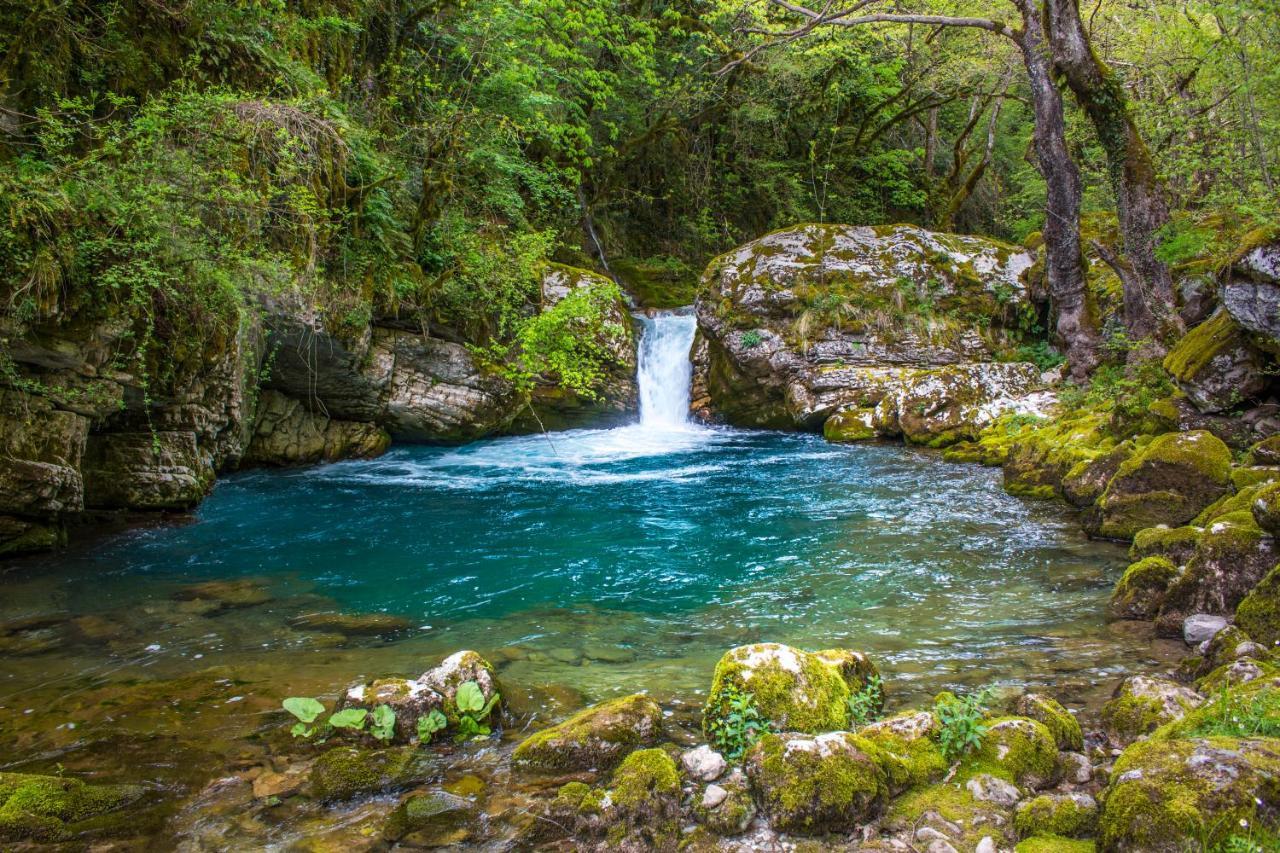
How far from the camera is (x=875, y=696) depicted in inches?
145

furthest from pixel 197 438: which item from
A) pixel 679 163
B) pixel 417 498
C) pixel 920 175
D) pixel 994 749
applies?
pixel 920 175

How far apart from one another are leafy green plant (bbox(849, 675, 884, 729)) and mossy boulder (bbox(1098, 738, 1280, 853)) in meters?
1.20

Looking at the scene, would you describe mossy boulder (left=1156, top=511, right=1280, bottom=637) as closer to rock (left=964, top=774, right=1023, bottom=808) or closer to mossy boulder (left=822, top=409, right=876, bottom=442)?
rock (left=964, top=774, right=1023, bottom=808)

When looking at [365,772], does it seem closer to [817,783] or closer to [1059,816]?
[817,783]

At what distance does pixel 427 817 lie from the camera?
2.89 m

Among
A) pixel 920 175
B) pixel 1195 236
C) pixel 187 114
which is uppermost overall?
pixel 920 175

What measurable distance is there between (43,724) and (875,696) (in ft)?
14.7

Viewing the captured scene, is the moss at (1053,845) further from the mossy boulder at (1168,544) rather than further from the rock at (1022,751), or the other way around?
the mossy boulder at (1168,544)

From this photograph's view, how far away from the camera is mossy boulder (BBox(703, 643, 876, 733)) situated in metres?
3.37

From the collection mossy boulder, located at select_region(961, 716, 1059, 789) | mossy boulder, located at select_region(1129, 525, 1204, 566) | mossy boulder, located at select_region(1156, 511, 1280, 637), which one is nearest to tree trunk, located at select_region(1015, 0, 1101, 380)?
mossy boulder, located at select_region(1129, 525, 1204, 566)

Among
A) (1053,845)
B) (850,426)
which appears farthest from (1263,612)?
(850,426)

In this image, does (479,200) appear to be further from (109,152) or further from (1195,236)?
(1195,236)

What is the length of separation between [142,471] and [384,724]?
6.69 metres

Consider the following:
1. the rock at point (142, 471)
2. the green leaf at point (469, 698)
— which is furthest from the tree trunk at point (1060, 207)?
the rock at point (142, 471)
